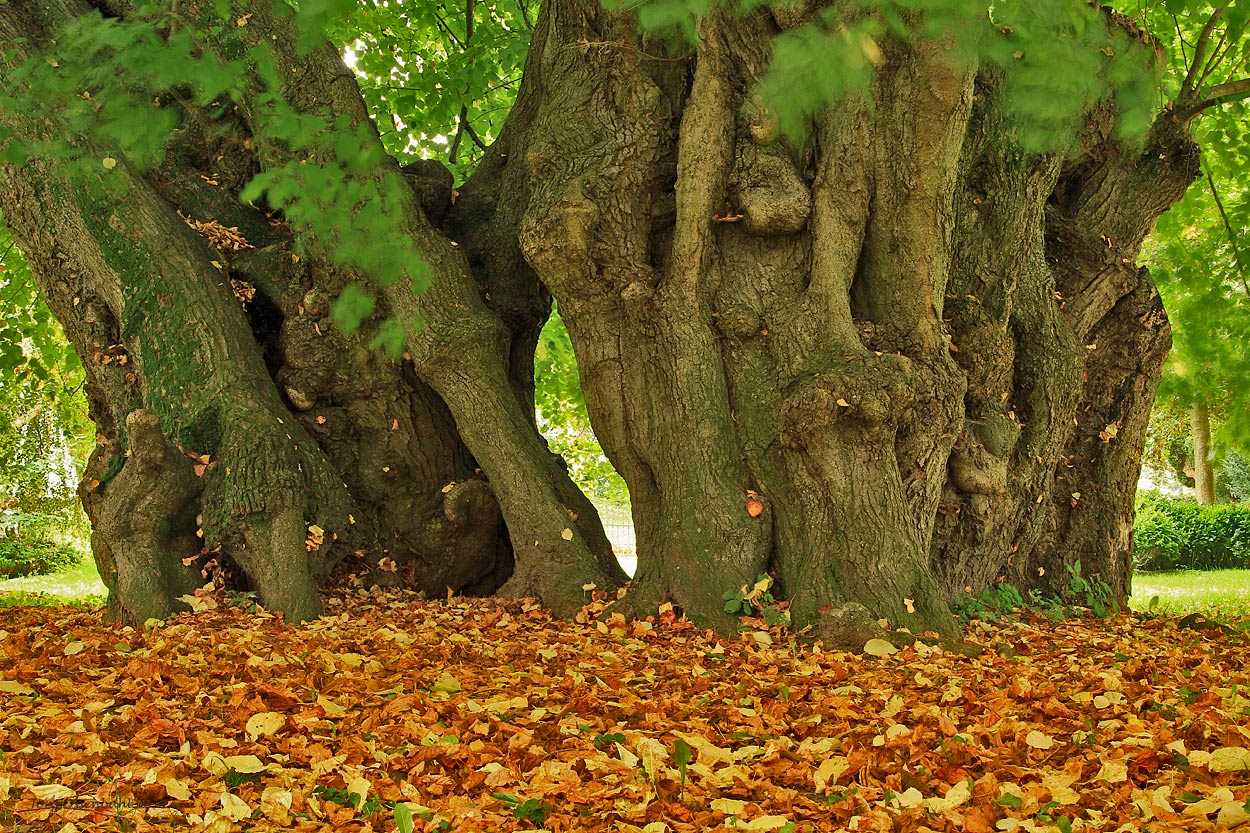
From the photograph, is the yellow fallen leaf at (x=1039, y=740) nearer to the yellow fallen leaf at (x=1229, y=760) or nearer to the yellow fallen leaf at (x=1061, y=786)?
the yellow fallen leaf at (x=1061, y=786)

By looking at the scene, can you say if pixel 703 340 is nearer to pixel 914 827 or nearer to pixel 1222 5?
pixel 914 827

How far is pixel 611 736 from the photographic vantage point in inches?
116

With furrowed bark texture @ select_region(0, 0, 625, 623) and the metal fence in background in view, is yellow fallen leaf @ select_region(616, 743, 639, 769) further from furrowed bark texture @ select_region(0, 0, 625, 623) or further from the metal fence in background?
the metal fence in background

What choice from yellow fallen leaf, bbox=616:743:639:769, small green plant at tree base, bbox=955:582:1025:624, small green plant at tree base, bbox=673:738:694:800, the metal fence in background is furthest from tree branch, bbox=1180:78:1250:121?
the metal fence in background

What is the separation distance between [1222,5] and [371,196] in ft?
15.9

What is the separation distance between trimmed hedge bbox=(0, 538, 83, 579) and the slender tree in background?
972 centimetres

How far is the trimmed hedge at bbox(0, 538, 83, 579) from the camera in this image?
14.1 meters

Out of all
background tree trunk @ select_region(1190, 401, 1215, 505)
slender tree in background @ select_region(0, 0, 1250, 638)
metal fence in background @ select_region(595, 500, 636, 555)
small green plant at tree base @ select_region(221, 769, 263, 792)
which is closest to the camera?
small green plant at tree base @ select_region(221, 769, 263, 792)

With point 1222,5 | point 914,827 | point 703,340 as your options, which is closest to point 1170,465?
point 1222,5

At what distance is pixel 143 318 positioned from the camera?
5.76 meters

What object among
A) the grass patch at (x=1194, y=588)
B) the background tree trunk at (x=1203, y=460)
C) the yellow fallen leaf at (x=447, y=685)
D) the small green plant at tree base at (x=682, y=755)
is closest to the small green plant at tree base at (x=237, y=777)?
the yellow fallen leaf at (x=447, y=685)

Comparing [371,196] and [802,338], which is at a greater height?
[371,196]

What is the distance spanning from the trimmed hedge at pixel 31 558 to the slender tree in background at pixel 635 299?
972 centimetres

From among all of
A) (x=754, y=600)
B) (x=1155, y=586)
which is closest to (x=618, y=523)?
(x=1155, y=586)
